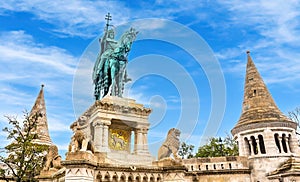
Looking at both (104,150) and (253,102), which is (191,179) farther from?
(104,150)

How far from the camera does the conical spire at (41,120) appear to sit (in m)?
31.1

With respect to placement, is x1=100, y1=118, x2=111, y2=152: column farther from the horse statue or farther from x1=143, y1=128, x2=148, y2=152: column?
the horse statue

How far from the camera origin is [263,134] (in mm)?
24828

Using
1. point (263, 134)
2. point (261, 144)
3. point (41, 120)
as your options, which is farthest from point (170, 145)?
point (41, 120)

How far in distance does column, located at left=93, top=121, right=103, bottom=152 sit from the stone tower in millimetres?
15773

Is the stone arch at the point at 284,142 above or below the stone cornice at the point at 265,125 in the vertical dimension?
below

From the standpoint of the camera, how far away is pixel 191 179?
22.1 m

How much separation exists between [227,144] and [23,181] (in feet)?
93.0

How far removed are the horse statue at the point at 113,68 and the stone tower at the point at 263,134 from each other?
14.8 meters

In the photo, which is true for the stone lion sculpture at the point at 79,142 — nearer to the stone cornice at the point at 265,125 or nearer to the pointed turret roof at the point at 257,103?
the stone cornice at the point at 265,125

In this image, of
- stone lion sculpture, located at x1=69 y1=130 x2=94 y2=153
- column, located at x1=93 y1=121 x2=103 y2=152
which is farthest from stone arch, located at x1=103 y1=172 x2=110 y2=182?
column, located at x1=93 y1=121 x2=103 y2=152

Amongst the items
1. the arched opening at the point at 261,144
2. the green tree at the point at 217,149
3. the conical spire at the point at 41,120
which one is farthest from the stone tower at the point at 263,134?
the conical spire at the point at 41,120

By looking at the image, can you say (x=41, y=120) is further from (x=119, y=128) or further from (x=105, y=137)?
(x=105, y=137)

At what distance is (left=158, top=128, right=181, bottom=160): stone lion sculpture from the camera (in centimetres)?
1197
